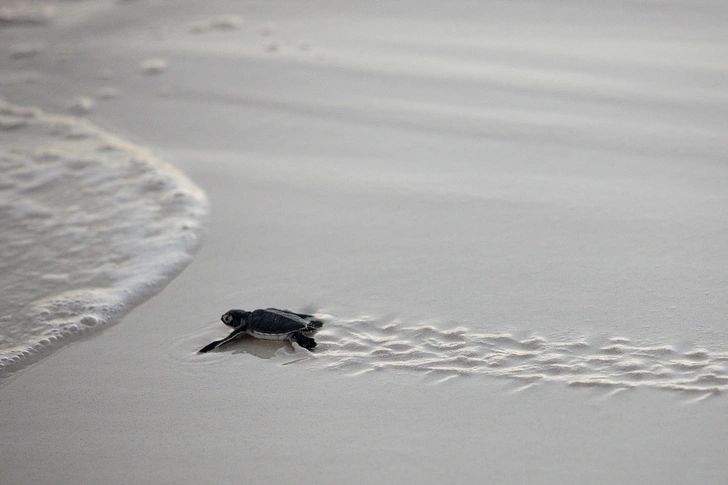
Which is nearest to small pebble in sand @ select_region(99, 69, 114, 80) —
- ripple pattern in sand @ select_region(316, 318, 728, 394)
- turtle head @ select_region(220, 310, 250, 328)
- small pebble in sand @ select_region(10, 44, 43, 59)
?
small pebble in sand @ select_region(10, 44, 43, 59)

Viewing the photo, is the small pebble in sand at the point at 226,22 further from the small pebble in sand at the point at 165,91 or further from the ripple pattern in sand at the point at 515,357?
the ripple pattern in sand at the point at 515,357

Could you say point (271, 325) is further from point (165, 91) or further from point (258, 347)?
point (165, 91)

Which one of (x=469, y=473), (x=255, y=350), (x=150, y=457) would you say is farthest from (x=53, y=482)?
(x=469, y=473)

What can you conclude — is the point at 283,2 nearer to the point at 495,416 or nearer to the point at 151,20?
the point at 151,20

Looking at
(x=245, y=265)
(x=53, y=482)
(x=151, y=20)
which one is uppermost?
(x=151, y=20)

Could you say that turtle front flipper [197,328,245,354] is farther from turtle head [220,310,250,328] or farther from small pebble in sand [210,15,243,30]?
small pebble in sand [210,15,243,30]

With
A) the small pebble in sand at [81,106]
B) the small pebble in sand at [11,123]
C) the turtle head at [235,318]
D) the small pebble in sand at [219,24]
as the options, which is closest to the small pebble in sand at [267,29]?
the small pebble in sand at [219,24]
